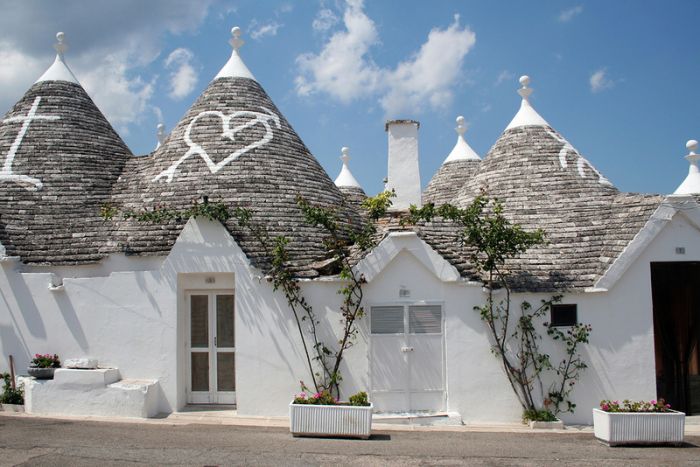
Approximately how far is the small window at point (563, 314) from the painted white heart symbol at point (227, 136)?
7.51 m

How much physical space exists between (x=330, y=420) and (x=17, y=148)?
10381 millimetres

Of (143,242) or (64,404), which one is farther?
(143,242)

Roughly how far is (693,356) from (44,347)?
13615mm

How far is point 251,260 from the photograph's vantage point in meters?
Result: 11.7

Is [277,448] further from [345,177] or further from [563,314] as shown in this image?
[345,177]

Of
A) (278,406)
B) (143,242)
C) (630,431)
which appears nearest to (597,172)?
(630,431)

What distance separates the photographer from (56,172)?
1442cm

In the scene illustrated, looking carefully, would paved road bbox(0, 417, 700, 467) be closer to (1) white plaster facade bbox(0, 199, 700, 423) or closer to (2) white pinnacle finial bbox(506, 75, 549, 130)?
(1) white plaster facade bbox(0, 199, 700, 423)

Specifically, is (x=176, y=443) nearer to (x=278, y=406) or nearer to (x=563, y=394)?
(x=278, y=406)

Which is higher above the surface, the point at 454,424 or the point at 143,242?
the point at 143,242

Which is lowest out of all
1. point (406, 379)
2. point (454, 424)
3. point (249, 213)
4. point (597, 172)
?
point (454, 424)

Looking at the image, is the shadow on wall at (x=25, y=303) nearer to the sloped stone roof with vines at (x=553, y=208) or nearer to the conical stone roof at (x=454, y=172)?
the sloped stone roof with vines at (x=553, y=208)

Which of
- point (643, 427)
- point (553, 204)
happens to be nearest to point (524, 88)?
point (553, 204)

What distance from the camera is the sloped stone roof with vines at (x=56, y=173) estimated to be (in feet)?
42.8
